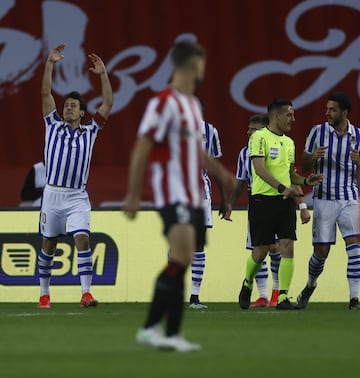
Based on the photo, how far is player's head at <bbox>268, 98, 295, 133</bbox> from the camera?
13.2 m

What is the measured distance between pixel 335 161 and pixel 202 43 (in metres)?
5.45

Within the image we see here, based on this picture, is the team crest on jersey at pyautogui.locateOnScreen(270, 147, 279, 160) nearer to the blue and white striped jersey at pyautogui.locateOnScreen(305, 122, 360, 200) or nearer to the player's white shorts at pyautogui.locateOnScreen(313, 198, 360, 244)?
the blue and white striped jersey at pyautogui.locateOnScreen(305, 122, 360, 200)

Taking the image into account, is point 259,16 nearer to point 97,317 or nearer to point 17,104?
point 17,104

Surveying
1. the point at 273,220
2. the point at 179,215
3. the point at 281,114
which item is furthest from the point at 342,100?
the point at 179,215

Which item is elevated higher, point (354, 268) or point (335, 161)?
point (335, 161)

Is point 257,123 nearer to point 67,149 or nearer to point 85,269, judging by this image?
point 67,149

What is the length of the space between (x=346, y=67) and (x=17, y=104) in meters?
4.26

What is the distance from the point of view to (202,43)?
18.4 m

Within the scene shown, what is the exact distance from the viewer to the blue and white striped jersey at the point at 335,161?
13.3m

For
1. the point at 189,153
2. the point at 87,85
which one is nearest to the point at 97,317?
the point at 189,153

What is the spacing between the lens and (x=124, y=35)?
1847cm

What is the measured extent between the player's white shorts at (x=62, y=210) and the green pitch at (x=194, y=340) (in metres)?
1.19

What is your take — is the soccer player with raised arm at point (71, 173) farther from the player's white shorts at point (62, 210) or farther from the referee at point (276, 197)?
the referee at point (276, 197)

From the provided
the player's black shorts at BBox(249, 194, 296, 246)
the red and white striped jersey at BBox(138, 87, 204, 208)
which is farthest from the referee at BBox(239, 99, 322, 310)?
the red and white striped jersey at BBox(138, 87, 204, 208)
